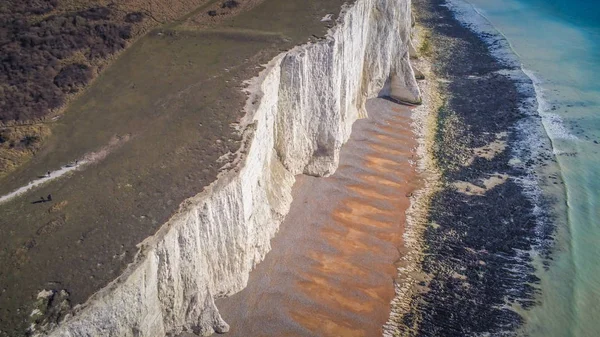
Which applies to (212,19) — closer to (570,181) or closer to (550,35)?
(570,181)

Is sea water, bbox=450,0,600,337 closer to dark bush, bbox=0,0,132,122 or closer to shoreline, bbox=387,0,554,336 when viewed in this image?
shoreline, bbox=387,0,554,336

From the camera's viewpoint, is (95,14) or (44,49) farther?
(95,14)

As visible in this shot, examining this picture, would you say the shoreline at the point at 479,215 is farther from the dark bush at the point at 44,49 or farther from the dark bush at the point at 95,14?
the dark bush at the point at 95,14

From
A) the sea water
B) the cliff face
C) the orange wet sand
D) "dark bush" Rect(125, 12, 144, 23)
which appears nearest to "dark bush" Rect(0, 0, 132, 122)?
"dark bush" Rect(125, 12, 144, 23)

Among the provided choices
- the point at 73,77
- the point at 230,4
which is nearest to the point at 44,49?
the point at 73,77

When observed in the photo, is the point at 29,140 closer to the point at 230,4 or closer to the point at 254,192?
the point at 254,192

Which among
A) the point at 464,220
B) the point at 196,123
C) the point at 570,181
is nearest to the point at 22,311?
the point at 196,123

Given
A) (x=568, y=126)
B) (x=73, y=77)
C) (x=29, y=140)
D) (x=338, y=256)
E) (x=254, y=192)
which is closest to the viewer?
(x=29, y=140)
